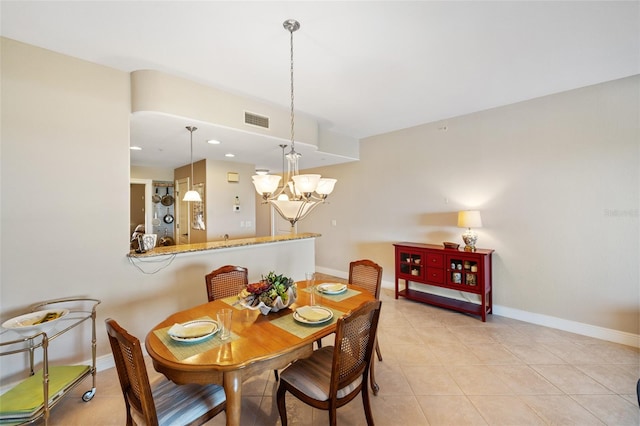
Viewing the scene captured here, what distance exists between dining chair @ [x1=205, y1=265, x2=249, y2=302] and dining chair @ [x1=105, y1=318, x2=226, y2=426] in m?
0.82

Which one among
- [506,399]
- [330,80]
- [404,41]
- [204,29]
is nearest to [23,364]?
[204,29]

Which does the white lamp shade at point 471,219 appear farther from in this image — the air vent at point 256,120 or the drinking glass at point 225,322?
the drinking glass at point 225,322

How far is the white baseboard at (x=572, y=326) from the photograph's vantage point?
2752 millimetres

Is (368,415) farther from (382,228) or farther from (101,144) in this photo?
(382,228)

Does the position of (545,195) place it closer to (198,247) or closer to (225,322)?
(225,322)

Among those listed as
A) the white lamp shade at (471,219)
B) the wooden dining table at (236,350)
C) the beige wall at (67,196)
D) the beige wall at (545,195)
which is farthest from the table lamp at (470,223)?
the beige wall at (67,196)

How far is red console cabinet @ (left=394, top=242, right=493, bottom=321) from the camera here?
339 cm

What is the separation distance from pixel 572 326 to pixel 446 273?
142 cm

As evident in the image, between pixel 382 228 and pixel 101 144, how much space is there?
13.4 feet

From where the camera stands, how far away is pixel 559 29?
2.01m

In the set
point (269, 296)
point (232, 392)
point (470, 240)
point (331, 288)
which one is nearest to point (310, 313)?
point (269, 296)

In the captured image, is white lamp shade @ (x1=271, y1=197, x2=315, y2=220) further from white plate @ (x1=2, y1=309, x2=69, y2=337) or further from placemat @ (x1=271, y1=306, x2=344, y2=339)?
white plate @ (x1=2, y1=309, x2=69, y2=337)

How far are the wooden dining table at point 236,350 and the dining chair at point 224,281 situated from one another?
0.43 meters

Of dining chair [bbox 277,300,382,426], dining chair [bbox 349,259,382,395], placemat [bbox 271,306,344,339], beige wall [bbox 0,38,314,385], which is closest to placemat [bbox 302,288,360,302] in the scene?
dining chair [bbox 349,259,382,395]
